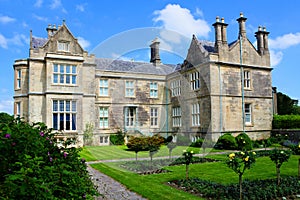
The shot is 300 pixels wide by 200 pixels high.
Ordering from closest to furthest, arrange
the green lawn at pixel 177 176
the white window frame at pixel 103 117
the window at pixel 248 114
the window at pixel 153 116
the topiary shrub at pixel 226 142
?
1. the green lawn at pixel 177 176
2. the window at pixel 153 116
3. the topiary shrub at pixel 226 142
4. the window at pixel 248 114
5. the white window frame at pixel 103 117

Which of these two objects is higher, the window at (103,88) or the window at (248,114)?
the window at (103,88)

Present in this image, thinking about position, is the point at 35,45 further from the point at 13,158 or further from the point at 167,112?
the point at 13,158

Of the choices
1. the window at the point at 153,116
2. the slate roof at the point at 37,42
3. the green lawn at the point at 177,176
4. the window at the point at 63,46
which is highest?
the slate roof at the point at 37,42

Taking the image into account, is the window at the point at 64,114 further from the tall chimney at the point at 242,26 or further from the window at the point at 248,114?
the tall chimney at the point at 242,26

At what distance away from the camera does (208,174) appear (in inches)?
400

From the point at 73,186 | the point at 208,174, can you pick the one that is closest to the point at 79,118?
the point at 208,174

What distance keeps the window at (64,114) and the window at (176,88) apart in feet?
44.5

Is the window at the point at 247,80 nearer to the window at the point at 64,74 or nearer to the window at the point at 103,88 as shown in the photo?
the window at the point at 103,88

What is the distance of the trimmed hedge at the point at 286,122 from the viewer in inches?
888

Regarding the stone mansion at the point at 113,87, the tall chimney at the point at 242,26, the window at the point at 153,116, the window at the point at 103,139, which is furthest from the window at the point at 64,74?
the tall chimney at the point at 242,26

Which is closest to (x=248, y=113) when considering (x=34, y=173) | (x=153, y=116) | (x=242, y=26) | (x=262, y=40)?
(x=262, y=40)

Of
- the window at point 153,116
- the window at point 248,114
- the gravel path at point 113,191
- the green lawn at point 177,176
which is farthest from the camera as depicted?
the window at point 248,114

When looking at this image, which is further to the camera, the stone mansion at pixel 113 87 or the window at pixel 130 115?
the stone mansion at pixel 113 87

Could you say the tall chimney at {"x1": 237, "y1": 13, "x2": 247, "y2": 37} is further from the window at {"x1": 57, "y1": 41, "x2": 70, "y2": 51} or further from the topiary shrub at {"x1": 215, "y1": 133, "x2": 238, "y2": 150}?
the window at {"x1": 57, "y1": 41, "x2": 70, "y2": 51}
